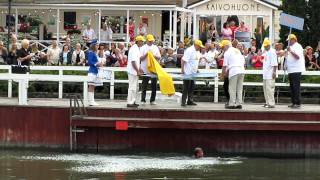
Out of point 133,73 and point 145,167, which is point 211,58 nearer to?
point 133,73

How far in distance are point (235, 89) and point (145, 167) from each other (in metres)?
3.76

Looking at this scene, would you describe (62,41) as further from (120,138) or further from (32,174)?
(32,174)

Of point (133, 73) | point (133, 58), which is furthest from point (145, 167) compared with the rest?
point (133, 58)

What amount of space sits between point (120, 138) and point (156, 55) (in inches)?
103

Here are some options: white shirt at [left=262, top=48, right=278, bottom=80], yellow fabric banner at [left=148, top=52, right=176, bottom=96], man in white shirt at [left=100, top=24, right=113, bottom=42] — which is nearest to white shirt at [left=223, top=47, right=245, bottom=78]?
white shirt at [left=262, top=48, right=278, bottom=80]

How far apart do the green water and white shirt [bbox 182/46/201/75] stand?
2334mm

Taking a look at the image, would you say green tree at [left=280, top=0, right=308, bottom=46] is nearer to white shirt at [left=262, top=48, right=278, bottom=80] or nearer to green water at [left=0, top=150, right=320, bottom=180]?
white shirt at [left=262, top=48, right=278, bottom=80]

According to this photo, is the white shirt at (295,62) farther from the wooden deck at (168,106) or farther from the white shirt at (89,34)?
the white shirt at (89,34)

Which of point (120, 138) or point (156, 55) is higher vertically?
point (156, 55)

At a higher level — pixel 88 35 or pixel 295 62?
pixel 88 35

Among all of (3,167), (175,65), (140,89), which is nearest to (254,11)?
(175,65)

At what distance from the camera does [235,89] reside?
25.9 meters

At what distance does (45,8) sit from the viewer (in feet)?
123

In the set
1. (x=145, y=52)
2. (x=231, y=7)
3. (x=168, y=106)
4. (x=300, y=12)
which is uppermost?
(x=231, y=7)
